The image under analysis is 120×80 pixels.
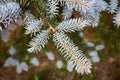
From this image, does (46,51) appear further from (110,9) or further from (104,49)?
(110,9)

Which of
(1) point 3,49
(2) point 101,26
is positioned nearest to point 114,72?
(2) point 101,26

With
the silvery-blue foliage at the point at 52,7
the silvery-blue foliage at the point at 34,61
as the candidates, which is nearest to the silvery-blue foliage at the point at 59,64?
the silvery-blue foliage at the point at 34,61

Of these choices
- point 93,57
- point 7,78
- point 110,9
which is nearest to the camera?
point 110,9

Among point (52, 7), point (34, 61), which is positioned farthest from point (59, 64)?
point (52, 7)

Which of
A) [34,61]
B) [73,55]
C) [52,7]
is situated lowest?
[34,61]

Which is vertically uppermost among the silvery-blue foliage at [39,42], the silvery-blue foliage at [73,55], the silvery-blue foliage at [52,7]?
the silvery-blue foliage at [52,7]

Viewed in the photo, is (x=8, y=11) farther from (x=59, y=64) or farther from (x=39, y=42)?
(x=59, y=64)

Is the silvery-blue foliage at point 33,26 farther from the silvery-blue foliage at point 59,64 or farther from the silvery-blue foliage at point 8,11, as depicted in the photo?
the silvery-blue foliage at point 59,64

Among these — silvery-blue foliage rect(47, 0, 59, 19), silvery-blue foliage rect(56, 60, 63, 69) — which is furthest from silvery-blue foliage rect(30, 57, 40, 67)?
silvery-blue foliage rect(47, 0, 59, 19)
